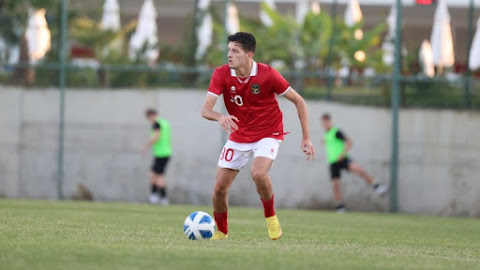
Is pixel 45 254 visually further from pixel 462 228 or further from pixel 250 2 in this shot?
pixel 250 2

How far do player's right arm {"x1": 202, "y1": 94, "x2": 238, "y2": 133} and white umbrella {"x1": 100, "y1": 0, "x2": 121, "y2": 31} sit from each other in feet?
45.7

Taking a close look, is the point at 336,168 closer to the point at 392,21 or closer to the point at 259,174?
the point at 392,21

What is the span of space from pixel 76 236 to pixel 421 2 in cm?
1464

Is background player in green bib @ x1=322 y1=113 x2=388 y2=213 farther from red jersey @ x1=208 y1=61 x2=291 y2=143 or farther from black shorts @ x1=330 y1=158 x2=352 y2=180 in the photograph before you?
red jersey @ x1=208 y1=61 x2=291 y2=143

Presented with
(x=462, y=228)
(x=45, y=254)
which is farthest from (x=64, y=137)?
(x=45, y=254)

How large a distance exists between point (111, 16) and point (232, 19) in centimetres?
294

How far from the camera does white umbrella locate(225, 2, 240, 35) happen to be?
914 inches

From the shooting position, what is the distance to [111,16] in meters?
23.4

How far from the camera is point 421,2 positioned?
73.1 feet

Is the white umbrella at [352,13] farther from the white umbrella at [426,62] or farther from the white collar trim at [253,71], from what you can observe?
the white collar trim at [253,71]

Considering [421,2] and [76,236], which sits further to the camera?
[421,2]

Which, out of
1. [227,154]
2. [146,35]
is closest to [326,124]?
[146,35]

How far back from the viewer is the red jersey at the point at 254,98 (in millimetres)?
10016

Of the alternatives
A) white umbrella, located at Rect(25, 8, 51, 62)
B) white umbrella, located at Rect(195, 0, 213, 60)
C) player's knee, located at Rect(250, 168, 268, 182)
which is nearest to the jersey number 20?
player's knee, located at Rect(250, 168, 268, 182)
